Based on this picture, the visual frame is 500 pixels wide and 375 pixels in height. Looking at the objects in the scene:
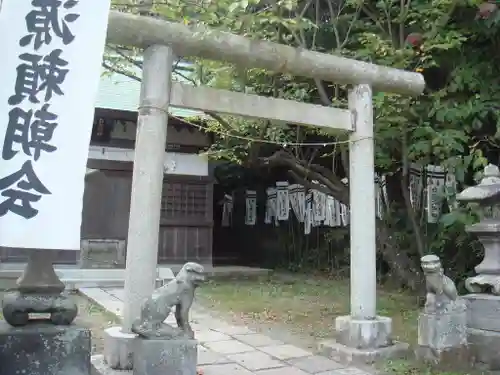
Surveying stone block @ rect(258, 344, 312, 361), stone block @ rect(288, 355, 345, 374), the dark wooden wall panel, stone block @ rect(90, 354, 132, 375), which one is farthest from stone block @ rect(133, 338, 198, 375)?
the dark wooden wall panel

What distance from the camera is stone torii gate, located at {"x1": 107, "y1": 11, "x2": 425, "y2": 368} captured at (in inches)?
193

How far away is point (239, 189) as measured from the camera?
18203 mm

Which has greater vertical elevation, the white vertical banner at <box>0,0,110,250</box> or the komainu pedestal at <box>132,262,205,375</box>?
the white vertical banner at <box>0,0,110,250</box>

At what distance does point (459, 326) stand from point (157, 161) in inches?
144

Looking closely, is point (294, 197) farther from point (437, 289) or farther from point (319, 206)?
point (437, 289)

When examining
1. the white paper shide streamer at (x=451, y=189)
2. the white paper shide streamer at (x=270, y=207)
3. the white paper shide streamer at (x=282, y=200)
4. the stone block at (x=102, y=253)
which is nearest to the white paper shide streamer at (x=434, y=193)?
the white paper shide streamer at (x=451, y=189)

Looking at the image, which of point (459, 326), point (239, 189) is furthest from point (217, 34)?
point (239, 189)

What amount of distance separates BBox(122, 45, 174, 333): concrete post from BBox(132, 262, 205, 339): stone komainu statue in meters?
0.44

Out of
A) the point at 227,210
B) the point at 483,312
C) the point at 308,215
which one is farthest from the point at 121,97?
the point at 483,312

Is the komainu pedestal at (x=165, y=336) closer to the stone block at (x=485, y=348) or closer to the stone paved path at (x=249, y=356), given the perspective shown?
the stone paved path at (x=249, y=356)

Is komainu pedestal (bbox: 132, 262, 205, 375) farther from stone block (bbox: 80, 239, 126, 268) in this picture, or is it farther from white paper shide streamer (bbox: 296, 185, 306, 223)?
white paper shide streamer (bbox: 296, 185, 306, 223)

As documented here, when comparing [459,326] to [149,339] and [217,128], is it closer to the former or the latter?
[149,339]

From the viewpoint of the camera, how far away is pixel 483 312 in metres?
5.77

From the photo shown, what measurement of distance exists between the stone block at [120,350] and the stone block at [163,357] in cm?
39
